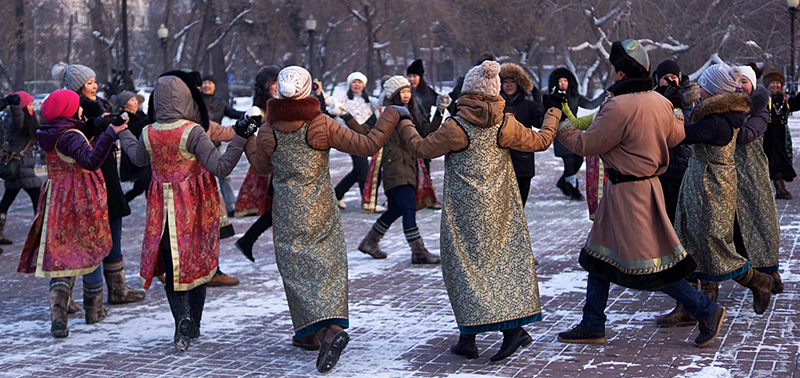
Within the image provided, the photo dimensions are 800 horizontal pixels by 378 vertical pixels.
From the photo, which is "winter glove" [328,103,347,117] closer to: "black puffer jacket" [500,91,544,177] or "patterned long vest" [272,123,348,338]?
"patterned long vest" [272,123,348,338]

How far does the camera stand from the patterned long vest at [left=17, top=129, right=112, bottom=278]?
19.1 ft

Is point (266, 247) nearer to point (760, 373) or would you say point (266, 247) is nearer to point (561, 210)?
point (561, 210)

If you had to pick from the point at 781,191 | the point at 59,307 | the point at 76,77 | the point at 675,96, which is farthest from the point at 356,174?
the point at 675,96

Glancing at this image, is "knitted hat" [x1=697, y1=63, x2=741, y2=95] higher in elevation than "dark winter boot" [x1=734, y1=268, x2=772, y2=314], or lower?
higher

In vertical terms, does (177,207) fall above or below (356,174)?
above

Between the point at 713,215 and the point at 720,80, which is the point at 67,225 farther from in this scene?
the point at 720,80

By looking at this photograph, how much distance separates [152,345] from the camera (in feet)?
18.0

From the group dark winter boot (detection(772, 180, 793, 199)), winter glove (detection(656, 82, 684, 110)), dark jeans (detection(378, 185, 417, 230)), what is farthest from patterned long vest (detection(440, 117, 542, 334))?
dark winter boot (detection(772, 180, 793, 199))

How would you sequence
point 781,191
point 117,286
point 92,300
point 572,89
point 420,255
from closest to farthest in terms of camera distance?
point 92,300, point 117,286, point 420,255, point 572,89, point 781,191

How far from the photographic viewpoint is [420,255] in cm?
789

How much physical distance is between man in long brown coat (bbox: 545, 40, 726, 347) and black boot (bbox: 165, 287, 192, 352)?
248cm

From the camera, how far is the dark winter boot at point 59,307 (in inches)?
224

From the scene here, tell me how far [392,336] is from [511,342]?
925 millimetres

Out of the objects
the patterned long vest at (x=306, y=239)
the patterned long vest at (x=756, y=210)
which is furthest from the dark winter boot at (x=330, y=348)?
the patterned long vest at (x=756, y=210)
